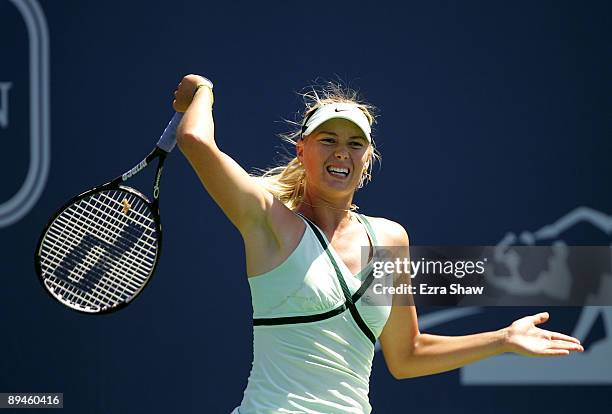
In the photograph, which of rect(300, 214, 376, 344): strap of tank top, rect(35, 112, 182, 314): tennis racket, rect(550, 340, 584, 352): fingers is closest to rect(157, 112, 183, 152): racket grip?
rect(35, 112, 182, 314): tennis racket

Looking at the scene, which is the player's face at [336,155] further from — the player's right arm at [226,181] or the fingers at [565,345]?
the fingers at [565,345]

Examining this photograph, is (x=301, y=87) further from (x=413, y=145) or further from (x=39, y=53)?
(x=39, y=53)

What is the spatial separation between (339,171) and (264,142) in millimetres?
1807

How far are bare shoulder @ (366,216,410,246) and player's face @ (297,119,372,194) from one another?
0.16 meters

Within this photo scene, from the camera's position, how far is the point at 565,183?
15.1 ft

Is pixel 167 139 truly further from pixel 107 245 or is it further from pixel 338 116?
pixel 107 245

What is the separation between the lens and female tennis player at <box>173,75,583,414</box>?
8.32 feet

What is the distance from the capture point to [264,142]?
4.54 m

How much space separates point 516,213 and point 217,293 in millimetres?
1290

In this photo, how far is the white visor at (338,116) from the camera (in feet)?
8.97

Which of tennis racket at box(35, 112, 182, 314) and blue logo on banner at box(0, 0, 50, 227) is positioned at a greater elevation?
blue logo on banner at box(0, 0, 50, 227)

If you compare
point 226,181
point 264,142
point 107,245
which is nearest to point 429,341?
point 226,181

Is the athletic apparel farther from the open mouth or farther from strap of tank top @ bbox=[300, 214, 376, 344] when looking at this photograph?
the open mouth

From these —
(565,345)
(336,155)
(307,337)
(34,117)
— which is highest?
Answer: (34,117)
